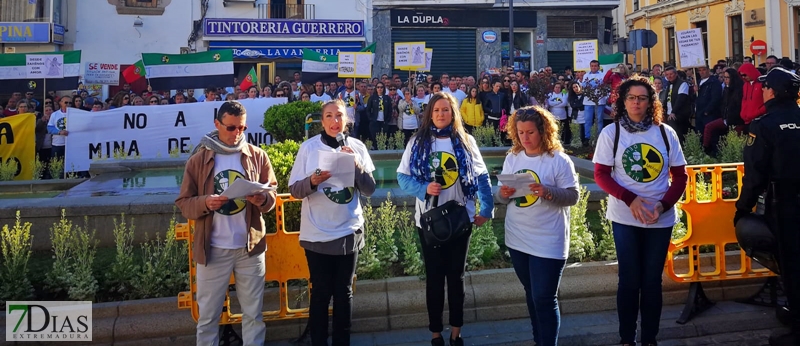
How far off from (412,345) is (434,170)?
1386 millimetres

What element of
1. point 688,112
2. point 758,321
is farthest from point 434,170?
point 688,112

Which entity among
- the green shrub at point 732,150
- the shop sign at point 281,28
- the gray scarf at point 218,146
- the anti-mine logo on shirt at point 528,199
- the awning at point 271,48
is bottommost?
the anti-mine logo on shirt at point 528,199

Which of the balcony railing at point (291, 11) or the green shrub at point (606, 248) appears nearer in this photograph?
the green shrub at point (606, 248)

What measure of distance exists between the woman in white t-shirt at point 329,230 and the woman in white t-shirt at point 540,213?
1.03 m

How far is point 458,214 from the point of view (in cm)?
462

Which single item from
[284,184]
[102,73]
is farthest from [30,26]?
[284,184]

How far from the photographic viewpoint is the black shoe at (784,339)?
15.8 ft

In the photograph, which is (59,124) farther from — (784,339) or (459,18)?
(459,18)

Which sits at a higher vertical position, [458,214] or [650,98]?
[650,98]


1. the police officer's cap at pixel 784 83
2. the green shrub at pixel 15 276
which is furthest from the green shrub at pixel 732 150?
the green shrub at pixel 15 276

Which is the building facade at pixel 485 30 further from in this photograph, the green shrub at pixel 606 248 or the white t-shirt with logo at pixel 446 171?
the white t-shirt with logo at pixel 446 171

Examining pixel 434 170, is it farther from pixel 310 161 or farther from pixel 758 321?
pixel 758 321

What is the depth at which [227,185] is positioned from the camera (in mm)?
4492

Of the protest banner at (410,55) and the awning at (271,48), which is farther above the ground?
the awning at (271,48)
